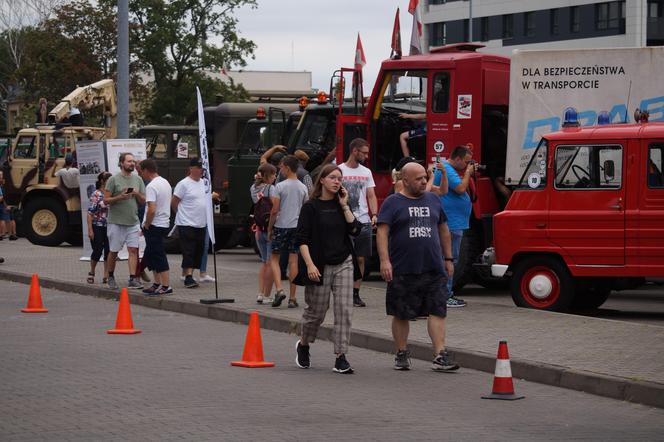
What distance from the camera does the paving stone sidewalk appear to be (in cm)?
1056

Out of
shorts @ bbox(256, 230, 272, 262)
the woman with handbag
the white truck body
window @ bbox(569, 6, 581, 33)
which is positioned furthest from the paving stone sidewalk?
window @ bbox(569, 6, 581, 33)

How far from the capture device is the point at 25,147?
29875 mm

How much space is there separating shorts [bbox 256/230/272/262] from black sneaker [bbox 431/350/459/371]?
484 centimetres

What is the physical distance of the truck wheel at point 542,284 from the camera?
1519 cm

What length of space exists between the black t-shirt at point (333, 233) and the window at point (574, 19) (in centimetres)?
5843

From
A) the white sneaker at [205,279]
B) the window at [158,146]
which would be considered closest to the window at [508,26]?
the window at [158,146]

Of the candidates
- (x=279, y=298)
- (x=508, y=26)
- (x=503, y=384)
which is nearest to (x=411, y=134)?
(x=279, y=298)

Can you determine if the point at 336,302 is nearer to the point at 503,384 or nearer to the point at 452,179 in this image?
the point at 503,384

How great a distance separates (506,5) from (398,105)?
54379mm

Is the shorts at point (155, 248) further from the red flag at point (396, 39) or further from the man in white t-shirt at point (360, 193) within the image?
the red flag at point (396, 39)

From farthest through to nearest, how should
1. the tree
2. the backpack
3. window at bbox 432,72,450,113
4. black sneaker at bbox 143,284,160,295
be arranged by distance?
1. the tree
2. window at bbox 432,72,450,113
3. black sneaker at bbox 143,284,160,295
4. the backpack

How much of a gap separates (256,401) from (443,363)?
225cm

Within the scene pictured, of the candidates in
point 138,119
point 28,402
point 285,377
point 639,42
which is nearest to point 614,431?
point 285,377

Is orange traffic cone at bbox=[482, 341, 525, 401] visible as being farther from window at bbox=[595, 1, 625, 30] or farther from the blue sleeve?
window at bbox=[595, 1, 625, 30]
